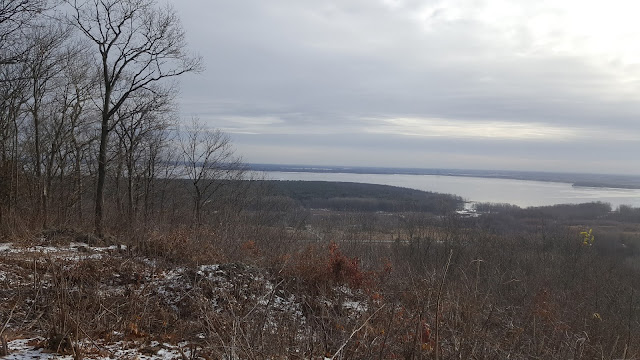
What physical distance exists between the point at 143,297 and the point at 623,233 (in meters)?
55.1

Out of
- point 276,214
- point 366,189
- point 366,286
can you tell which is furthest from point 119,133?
point 366,189

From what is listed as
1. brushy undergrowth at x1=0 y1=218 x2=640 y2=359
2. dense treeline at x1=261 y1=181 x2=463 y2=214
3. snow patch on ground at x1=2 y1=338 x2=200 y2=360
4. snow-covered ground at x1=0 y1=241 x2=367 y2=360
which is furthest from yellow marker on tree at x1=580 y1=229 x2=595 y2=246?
snow patch on ground at x1=2 y1=338 x2=200 y2=360

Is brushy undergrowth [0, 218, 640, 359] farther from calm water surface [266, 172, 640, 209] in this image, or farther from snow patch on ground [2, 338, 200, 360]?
calm water surface [266, 172, 640, 209]

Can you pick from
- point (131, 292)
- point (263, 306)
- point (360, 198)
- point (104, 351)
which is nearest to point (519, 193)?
point (360, 198)

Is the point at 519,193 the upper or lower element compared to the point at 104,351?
lower

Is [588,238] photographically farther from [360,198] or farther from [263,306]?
[263,306]

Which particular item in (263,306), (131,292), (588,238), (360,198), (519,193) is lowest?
(588,238)

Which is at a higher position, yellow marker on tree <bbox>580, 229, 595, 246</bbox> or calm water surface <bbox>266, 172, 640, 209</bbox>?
calm water surface <bbox>266, 172, 640, 209</bbox>

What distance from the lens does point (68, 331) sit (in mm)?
5098

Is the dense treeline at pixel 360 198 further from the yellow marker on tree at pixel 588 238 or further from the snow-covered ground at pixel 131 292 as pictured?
the snow-covered ground at pixel 131 292

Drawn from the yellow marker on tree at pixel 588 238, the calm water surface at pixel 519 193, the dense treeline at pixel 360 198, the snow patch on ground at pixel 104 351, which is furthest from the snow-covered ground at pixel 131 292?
the calm water surface at pixel 519 193

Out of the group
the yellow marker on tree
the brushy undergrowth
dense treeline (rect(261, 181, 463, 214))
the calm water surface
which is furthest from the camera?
the calm water surface

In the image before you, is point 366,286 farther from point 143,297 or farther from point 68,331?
point 68,331

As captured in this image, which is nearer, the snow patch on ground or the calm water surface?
the snow patch on ground
